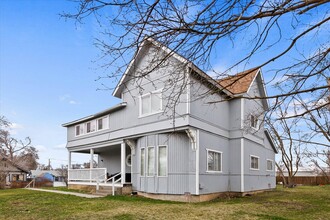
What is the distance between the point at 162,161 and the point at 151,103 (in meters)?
2.90

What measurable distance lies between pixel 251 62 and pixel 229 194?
1203cm

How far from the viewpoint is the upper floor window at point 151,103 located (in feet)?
47.4

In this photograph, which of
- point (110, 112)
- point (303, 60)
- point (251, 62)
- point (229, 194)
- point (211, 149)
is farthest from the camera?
point (110, 112)

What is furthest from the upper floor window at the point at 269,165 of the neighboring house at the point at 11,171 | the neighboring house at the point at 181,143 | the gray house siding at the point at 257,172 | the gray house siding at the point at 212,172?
the neighboring house at the point at 11,171

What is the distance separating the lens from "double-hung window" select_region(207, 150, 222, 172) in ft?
46.9

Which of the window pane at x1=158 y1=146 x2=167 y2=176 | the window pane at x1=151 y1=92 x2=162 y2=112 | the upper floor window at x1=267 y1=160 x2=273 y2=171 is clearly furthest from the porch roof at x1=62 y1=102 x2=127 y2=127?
the upper floor window at x1=267 y1=160 x2=273 y2=171

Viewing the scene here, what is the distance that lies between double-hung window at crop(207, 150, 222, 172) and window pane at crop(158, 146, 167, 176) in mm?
2074

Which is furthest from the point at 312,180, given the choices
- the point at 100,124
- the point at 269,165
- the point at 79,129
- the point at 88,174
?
the point at 79,129

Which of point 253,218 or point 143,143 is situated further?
point 143,143

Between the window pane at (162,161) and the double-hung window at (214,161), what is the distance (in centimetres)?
207

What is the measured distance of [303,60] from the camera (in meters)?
5.20

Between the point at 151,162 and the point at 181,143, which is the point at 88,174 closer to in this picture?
the point at 151,162

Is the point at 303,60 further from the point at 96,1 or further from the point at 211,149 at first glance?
the point at 211,149

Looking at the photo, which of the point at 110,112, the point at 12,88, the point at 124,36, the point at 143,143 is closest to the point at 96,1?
the point at 124,36
